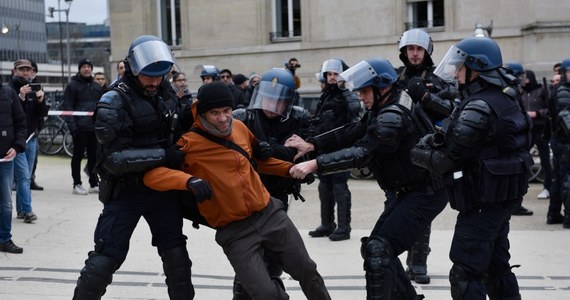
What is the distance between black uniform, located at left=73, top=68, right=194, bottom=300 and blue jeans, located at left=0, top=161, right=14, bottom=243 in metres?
2.88

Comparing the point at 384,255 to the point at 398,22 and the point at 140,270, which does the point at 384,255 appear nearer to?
the point at 140,270

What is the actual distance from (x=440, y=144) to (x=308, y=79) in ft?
47.3

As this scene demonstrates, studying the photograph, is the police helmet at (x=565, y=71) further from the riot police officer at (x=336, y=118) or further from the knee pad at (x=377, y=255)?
the knee pad at (x=377, y=255)

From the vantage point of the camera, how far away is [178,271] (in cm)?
526

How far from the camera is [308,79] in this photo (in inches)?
764

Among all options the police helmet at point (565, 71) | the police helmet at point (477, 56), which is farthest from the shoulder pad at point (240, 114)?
the police helmet at point (565, 71)

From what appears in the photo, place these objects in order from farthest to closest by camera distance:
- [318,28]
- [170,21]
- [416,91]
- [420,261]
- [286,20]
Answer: [170,21], [286,20], [318,28], [420,261], [416,91]

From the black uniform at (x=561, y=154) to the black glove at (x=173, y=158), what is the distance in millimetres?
5269

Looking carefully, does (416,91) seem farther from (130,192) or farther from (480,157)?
(130,192)

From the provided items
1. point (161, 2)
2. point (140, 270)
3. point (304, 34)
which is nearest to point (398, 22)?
point (304, 34)

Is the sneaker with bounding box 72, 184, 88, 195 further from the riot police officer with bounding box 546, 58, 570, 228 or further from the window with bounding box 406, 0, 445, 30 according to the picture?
the window with bounding box 406, 0, 445, 30

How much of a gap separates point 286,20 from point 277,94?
1444cm

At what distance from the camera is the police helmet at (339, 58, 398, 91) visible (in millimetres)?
5621

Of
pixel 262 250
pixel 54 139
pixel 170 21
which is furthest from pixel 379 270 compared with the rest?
pixel 170 21
